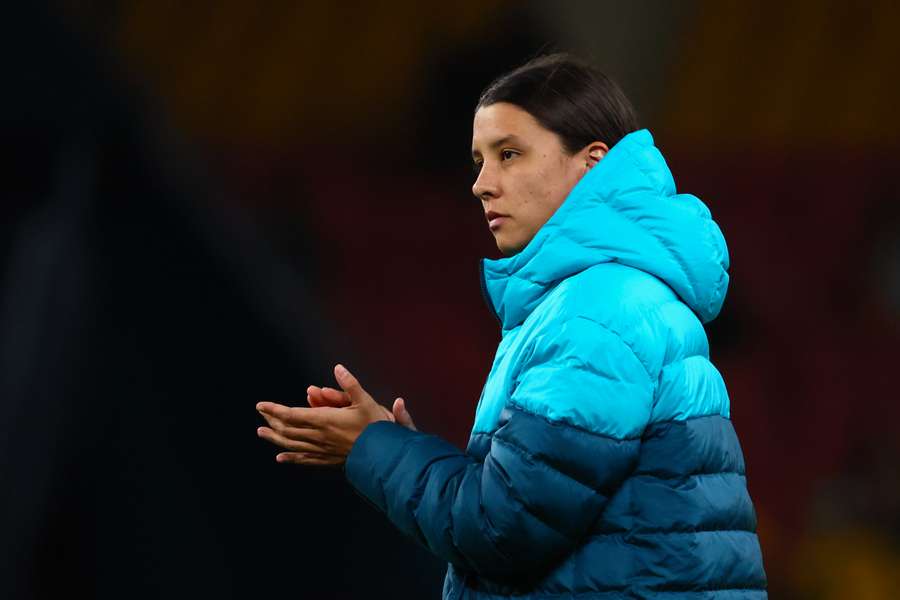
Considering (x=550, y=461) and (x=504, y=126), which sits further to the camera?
(x=504, y=126)

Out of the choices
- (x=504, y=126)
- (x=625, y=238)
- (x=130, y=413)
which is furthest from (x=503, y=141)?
(x=130, y=413)

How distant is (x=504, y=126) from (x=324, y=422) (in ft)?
0.95

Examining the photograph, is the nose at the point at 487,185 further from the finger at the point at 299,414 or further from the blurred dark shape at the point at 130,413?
the blurred dark shape at the point at 130,413

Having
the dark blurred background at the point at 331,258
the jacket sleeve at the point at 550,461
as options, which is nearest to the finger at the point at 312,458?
the jacket sleeve at the point at 550,461

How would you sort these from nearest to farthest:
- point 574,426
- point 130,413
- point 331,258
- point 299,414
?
point 574,426 < point 299,414 < point 130,413 < point 331,258

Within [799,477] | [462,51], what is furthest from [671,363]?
[462,51]

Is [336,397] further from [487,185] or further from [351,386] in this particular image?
[487,185]

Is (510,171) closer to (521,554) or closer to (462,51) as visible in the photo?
(521,554)

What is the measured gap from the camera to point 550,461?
90 cm

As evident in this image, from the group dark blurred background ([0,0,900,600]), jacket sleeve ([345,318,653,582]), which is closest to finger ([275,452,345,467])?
jacket sleeve ([345,318,653,582])

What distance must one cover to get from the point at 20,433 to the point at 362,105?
2.92 meters

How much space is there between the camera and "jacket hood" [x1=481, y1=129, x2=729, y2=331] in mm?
979

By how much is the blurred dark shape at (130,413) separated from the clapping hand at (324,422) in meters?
1.01

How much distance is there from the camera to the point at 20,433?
6.96ft
